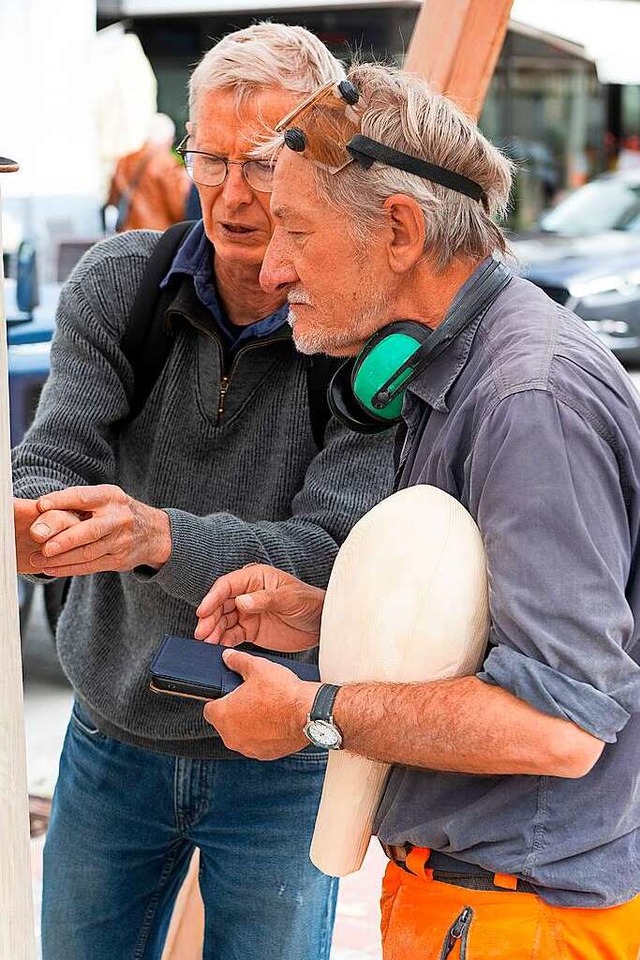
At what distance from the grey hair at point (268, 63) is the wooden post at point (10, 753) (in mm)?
907

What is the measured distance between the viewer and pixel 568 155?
19188 millimetres

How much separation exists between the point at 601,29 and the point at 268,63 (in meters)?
16.5

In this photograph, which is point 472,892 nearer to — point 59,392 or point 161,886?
point 161,886

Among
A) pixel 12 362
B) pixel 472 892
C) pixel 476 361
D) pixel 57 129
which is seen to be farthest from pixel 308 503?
pixel 57 129

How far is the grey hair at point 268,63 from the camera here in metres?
2.00

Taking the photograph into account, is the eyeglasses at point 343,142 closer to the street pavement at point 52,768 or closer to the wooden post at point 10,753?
the wooden post at point 10,753

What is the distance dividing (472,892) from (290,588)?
54 cm

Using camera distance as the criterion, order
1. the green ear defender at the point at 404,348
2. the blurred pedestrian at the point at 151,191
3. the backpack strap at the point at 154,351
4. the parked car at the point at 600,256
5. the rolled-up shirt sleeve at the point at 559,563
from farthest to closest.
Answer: the parked car at the point at 600,256 < the blurred pedestrian at the point at 151,191 < the backpack strap at the point at 154,351 < the green ear defender at the point at 404,348 < the rolled-up shirt sleeve at the point at 559,563

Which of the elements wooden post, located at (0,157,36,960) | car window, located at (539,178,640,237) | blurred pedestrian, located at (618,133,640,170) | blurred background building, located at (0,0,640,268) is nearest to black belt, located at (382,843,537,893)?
wooden post, located at (0,157,36,960)

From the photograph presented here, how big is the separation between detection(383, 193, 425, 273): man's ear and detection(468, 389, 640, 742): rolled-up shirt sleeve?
293 millimetres

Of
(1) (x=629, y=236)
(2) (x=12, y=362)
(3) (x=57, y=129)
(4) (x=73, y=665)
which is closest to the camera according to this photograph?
(4) (x=73, y=665)

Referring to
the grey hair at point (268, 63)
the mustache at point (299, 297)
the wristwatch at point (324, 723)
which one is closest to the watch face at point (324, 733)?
the wristwatch at point (324, 723)

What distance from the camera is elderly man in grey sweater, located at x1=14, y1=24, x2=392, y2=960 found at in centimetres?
204

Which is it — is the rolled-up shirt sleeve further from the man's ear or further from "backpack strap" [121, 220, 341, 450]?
"backpack strap" [121, 220, 341, 450]
